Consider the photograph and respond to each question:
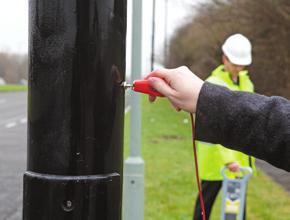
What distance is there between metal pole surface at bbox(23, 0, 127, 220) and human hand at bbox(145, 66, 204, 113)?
123 millimetres

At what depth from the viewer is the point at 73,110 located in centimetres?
139

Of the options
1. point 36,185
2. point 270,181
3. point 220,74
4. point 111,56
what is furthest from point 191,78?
point 270,181

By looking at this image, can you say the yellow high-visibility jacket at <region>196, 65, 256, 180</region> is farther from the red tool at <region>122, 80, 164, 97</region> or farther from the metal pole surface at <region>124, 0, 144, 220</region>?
the red tool at <region>122, 80, 164, 97</region>

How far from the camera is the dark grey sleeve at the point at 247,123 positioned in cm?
137

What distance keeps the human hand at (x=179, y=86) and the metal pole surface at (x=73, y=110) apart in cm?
12

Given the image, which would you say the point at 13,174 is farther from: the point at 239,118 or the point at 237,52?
the point at 239,118

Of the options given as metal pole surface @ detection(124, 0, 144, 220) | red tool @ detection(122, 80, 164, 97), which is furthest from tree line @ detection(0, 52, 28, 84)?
red tool @ detection(122, 80, 164, 97)

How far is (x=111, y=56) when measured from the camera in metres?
1.44

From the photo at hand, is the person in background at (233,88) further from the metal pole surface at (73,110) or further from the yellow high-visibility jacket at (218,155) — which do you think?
the metal pole surface at (73,110)

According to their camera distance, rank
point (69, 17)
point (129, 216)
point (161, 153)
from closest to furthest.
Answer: point (69, 17)
point (129, 216)
point (161, 153)

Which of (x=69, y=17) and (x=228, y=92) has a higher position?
(x=69, y=17)

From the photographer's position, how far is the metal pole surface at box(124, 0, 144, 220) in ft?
17.1

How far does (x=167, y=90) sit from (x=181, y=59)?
1779 inches

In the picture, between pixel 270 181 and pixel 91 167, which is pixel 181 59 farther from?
pixel 91 167
